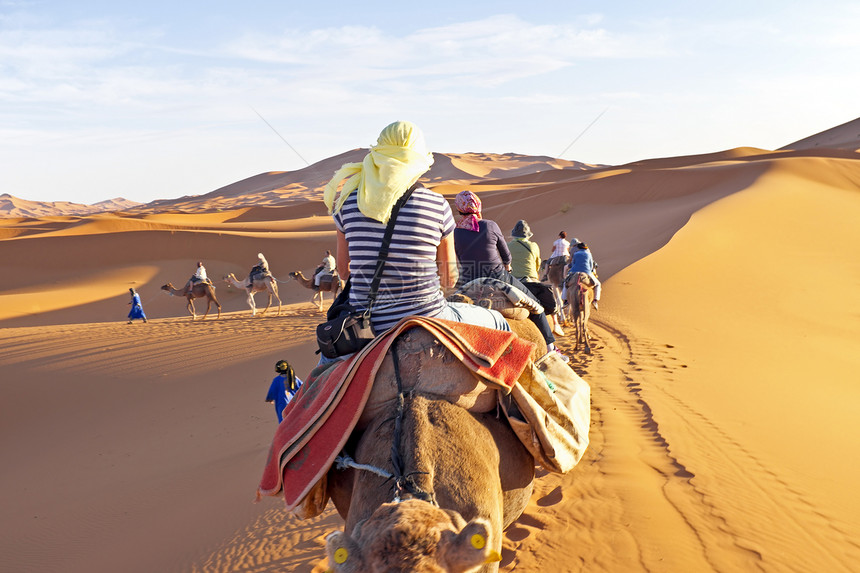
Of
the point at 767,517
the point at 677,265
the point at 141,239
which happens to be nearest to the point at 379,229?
the point at 767,517

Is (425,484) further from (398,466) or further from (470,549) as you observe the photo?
(470,549)

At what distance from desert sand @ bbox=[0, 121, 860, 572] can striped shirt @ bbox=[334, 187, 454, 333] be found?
257 centimetres

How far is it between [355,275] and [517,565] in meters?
2.79

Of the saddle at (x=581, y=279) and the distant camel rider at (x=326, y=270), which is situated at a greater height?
the saddle at (x=581, y=279)

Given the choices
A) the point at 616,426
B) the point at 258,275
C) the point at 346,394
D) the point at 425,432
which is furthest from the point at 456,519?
the point at 258,275

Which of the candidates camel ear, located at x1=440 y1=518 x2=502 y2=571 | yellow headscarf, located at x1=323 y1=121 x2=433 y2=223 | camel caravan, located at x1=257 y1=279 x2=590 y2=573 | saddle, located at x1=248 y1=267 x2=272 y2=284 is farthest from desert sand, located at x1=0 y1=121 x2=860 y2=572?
yellow headscarf, located at x1=323 y1=121 x2=433 y2=223

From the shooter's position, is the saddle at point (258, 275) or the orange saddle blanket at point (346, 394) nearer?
the orange saddle blanket at point (346, 394)

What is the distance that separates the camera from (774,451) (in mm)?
6355

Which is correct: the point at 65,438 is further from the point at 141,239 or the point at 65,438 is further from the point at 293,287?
the point at 141,239

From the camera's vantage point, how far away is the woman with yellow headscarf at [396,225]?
3027mm

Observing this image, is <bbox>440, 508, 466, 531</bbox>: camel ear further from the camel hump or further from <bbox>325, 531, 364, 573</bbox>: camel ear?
the camel hump

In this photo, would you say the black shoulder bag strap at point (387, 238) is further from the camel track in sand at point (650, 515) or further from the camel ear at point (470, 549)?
the camel track in sand at point (650, 515)

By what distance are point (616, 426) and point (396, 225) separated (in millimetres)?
5303

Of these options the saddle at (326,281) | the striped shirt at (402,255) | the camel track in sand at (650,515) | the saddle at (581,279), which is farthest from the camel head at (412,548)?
the saddle at (326,281)
